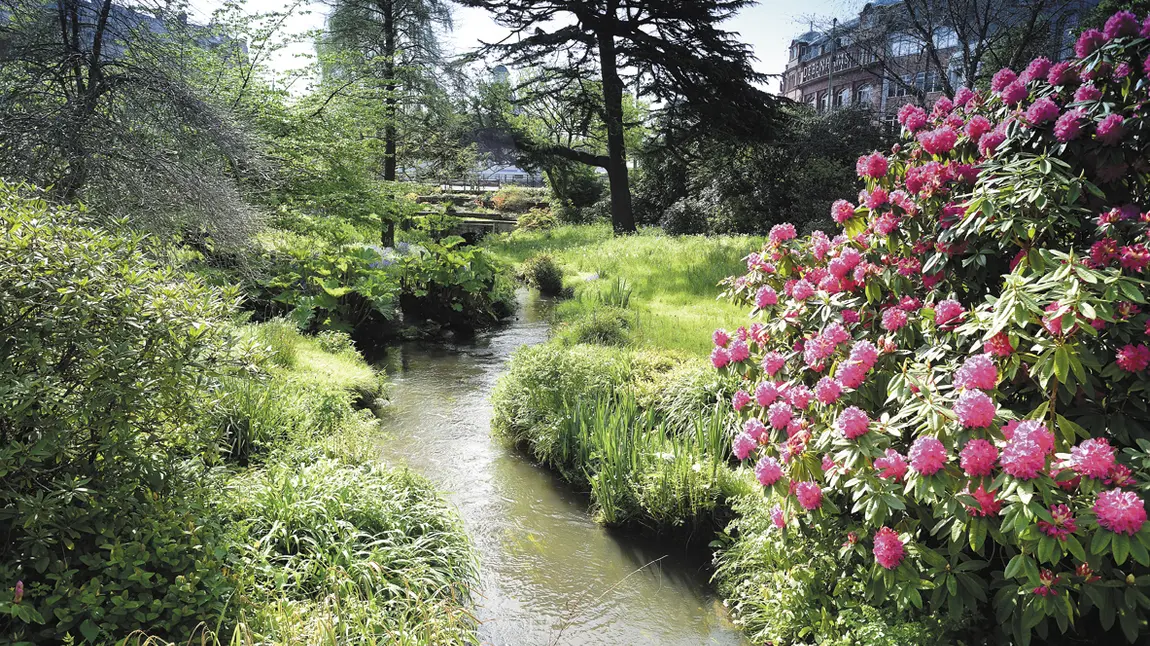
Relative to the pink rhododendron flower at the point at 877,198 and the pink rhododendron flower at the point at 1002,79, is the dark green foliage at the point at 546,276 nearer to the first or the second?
the pink rhododendron flower at the point at 877,198

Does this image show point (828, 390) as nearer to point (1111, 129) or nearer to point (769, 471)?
point (769, 471)

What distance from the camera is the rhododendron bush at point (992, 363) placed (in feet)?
6.34

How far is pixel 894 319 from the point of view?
2.65 meters

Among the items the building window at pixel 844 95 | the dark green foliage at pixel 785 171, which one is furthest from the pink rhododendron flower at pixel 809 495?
the building window at pixel 844 95

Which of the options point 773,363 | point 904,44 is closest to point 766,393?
point 773,363

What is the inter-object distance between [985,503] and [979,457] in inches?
7.1

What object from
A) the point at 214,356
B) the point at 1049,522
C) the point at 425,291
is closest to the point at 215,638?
the point at 214,356

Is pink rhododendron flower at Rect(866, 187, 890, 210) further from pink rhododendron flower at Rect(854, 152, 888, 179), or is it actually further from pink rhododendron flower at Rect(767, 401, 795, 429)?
pink rhododendron flower at Rect(767, 401, 795, 429)

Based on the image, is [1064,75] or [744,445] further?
[744,445]

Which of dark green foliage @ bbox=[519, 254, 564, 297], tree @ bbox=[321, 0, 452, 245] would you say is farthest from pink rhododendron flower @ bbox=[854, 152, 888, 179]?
tree @ bbox=[321, 0, 452, 245]

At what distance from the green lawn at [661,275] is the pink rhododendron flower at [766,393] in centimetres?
339

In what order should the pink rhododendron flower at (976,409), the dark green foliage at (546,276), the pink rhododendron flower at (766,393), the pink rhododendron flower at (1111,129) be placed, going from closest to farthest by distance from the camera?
the pink rhododendron flower at (976,409)
the pink rhododendron flower at (1111,129)
the pink rhododendron flower at (766,393)
the dark green foliage at (546,276)

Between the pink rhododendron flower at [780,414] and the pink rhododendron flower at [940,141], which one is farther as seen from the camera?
the pink rhododendron flower at [940,141]

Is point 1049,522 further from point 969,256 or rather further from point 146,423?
point 146,423
